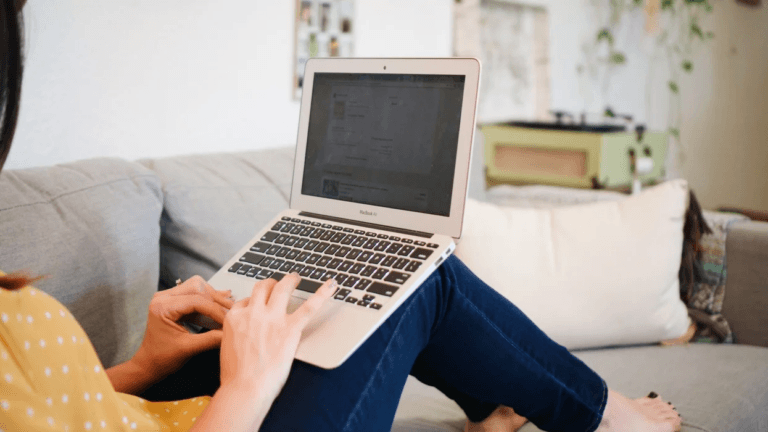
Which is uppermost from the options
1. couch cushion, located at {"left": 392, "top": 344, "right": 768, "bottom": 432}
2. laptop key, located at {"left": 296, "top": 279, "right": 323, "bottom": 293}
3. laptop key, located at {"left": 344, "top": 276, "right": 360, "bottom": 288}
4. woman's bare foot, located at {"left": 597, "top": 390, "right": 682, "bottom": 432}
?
laptop key, located at {"left": 344, "top": 276, "right": 360, "bottom": 288}

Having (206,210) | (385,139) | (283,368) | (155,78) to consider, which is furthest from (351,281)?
(155,78)

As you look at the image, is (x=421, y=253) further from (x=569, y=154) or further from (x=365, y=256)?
(x=569, y=154)

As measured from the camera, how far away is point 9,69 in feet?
1.91

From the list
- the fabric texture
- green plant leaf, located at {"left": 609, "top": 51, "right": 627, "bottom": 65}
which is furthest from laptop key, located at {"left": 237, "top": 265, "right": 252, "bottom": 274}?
green plant leaf, located at {"left": 609, "top": 51, "right": 627, "bottom": 65}

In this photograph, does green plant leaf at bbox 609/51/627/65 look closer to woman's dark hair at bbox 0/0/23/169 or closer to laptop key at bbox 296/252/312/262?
laptop key at bbox 296/252/312/262

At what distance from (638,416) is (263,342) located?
629 mm

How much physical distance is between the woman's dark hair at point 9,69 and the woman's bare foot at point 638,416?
0.81 m

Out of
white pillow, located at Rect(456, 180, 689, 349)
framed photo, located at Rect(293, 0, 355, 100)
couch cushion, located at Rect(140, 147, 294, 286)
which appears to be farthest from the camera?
framed photo, located at Rect(293, 0, 355, 100)

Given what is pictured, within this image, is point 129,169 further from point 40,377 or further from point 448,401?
point 448,401

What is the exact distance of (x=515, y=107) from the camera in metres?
2.57

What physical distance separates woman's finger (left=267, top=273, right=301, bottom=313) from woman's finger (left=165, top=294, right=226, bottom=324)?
0.12 metres

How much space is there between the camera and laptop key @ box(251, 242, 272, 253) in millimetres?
911

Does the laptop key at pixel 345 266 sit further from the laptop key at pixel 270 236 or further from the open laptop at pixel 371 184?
the laptop key at pixel 270 236

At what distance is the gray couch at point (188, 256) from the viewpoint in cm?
94
